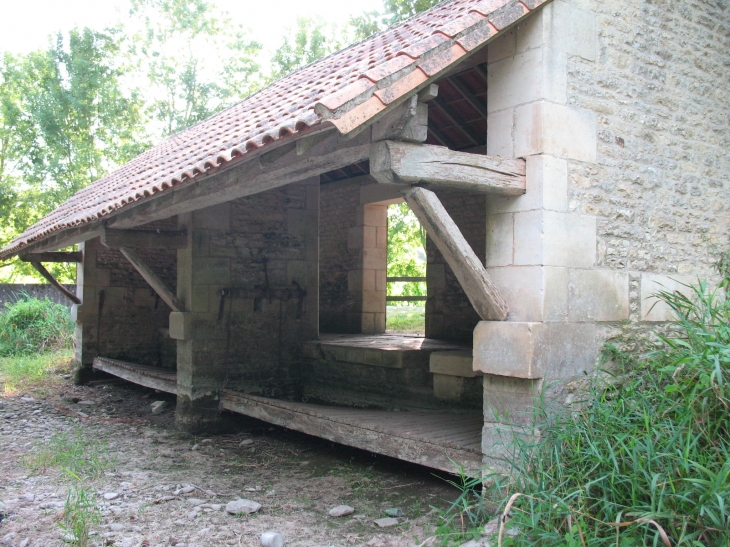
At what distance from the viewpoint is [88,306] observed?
10.3m

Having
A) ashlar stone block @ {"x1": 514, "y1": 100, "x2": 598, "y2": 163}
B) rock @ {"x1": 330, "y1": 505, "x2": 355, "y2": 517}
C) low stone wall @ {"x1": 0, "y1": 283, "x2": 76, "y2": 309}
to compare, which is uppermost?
ashlar stone block @ {"x1": 514, "y1": 100, "x2": 598, "y2": 163}

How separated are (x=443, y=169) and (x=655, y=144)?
1.99 meters

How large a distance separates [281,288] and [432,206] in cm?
419

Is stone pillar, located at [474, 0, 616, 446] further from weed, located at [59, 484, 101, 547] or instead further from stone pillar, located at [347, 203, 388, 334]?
stone pillar, located at [347, 203, 388, 334]

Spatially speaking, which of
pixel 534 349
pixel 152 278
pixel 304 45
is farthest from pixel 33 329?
pixel 304 45

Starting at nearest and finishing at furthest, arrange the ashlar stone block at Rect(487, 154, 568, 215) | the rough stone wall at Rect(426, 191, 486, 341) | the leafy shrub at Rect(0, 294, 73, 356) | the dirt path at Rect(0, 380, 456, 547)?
the ashlar stone block at Rect(487, 154, 568, 215)
the dirt path at Rect(0, 380, 456, 547)
the rough stone wall at Rect(426, 191, 486, 341)
the leafy shrub at Rect(0, 294, 73, 356)

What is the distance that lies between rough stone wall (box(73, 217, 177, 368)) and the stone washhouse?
2.80 metres

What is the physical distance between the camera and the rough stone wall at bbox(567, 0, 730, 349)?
4.38 m

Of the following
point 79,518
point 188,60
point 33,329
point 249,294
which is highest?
point 188,60

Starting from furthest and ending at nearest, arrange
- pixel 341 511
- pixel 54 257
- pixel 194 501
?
pixel 54 257 < pixel 194 501 < pixel 341 511

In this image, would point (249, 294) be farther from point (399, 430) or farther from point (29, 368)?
point (29, 368)

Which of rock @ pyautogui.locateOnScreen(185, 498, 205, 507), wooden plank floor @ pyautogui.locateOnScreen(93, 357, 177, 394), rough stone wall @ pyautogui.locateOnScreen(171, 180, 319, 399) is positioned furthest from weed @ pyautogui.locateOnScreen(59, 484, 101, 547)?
wooden plank floor @ pyautogui.locateOnScreen(93, 357, 177, 394)

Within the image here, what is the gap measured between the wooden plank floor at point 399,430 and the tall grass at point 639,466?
1.40 ft

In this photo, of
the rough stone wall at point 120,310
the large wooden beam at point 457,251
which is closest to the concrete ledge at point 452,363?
the large wooden beam at point 457,251
